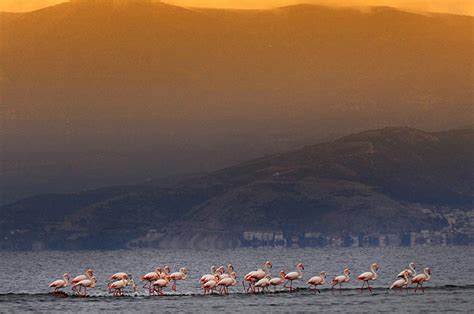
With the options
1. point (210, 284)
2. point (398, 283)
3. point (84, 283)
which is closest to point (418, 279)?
point (398, 283)

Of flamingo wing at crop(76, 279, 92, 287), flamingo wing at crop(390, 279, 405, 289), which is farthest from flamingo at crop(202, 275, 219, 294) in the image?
flamingo wing at crop(390, 279, 405, 289)

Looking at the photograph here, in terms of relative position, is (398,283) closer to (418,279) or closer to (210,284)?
(418,279)

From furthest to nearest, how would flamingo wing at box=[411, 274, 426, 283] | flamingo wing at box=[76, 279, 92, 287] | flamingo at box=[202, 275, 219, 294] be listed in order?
flamingo wing at box=[411, 274, 426, 283] < flamingo wing at box=[76, 279, 92, 287] < flamingo at box=[202, 275, 219, 294]

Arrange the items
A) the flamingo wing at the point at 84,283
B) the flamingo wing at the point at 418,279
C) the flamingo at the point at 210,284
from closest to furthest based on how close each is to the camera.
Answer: the flamingo at the point at 210,284 < the flamingo wing at the point at 84,283 < the flamingo wing at the point at 418,279

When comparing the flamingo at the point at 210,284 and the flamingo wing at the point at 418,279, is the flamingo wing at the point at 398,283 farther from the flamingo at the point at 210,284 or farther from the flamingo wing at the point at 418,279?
the flamingo at the point at 210,284

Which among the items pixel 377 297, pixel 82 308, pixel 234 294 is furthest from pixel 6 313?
pixel 377 297

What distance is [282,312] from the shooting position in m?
64.7

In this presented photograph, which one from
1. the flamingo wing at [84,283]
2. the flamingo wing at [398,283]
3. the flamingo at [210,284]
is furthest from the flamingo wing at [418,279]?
the flamingo wing at [84,283]

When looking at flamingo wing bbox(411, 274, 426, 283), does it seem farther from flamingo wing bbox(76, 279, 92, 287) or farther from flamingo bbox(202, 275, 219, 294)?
flamingo wing bbox(76, 279, 92, 287)

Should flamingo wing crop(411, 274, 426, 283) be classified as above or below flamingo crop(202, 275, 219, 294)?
above

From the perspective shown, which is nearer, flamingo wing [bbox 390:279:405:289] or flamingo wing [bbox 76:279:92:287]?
flamingo wing [bbox 76:279:92:287]

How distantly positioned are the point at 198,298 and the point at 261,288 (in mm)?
7578

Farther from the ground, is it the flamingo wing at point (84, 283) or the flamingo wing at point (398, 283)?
the flamingo wing at point (84, 283)

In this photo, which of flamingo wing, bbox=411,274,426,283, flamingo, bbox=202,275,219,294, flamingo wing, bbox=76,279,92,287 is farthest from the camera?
flamingo wing, bbox=411,274,426,283
